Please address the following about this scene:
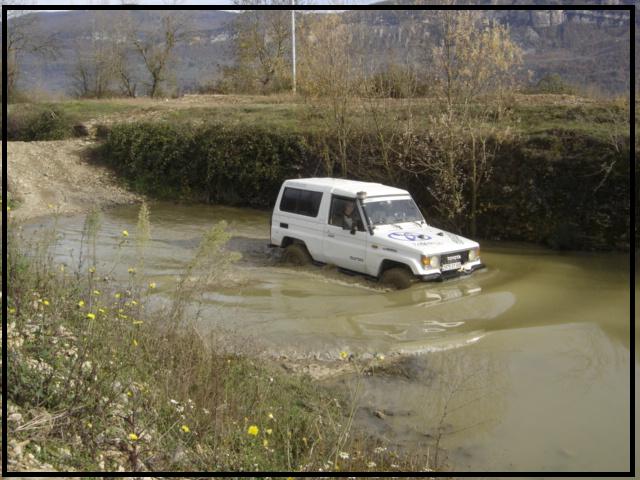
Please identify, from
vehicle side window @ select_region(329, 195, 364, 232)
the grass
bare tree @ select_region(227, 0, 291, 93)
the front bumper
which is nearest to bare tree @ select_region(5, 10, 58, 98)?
bare tree @ select_region(227, 0, 291, 93)

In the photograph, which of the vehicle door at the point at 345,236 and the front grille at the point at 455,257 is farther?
the vehicle door at the point at 345,236

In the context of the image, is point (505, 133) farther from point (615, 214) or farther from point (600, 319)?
point (600, 319)

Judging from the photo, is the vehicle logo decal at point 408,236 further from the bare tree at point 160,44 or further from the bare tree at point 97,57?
the bare tree at point 97,57

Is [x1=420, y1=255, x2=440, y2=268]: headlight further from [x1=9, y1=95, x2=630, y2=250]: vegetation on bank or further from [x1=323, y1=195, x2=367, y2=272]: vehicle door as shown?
[x1=9, y1=95, x2=630, y2=250]: vegetation on bank

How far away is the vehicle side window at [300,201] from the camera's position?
42.5 feet

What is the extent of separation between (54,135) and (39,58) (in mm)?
16197

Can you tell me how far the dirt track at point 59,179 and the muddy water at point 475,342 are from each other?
23.6ft

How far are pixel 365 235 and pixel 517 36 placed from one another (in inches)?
219

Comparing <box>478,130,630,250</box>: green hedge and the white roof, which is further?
<box>478,130,630,250</box>: green hedge

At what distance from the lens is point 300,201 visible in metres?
13.2

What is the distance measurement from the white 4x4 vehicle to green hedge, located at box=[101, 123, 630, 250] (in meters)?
4.59

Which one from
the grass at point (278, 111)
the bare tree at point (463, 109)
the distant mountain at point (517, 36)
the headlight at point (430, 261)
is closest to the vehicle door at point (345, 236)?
the headlight at point (430, 261)

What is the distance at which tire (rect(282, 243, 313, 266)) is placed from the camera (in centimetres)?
1316

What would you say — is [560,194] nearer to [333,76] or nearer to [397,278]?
[333,76]
